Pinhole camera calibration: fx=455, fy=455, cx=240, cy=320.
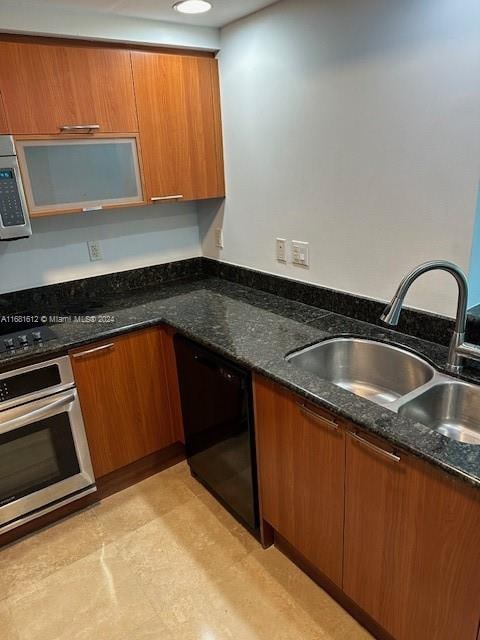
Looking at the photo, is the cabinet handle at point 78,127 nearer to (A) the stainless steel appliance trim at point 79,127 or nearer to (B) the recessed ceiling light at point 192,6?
(A) the stainless steel appliance trim at point 79,127

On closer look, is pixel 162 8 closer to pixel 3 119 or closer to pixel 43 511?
pixel 3 119

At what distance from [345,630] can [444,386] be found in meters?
0.92

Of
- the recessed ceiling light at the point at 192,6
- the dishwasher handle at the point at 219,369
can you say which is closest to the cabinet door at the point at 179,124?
the recessed ceiling light at the point at 192,6

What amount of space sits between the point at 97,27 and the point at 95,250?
41.2 inches

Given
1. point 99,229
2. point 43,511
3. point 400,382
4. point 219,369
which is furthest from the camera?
point 99,229

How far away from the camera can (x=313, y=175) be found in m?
2.04

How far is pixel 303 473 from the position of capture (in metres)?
1.59

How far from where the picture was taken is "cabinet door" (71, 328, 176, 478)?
2.05 m

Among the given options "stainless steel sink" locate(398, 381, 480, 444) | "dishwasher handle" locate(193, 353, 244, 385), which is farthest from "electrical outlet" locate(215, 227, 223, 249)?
"stainless steel sink" locate(398, 381, 480, 444)

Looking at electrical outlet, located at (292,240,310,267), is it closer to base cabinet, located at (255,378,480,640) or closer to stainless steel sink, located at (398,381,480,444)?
base cabinet, located at (255,378,480,640)

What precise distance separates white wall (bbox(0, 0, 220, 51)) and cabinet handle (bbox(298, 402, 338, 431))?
1.80 m

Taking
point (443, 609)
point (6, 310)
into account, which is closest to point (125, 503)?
point (6, 310)

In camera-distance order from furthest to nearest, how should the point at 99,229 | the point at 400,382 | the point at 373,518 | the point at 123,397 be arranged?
the point at 99,229 → the point at 123,397 → the point at 400,382 → the point at 373,518

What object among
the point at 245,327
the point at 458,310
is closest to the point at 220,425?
the point at 245,327
